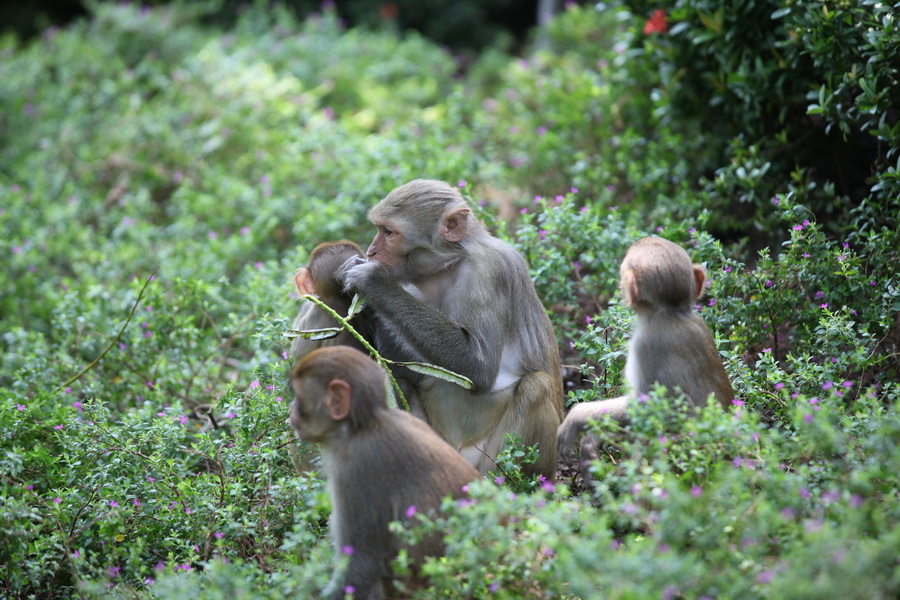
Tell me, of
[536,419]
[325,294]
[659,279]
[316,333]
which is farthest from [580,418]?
[325,294]

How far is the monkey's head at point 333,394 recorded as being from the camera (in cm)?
398

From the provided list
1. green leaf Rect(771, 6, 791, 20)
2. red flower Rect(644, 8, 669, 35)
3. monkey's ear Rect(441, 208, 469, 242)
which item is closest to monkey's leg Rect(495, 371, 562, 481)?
monkey's ear Rect(441, 208, 469, 242)

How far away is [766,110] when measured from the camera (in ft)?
23.5

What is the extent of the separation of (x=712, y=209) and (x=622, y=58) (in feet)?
7.13

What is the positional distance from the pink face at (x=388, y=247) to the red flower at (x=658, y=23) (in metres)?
3.94

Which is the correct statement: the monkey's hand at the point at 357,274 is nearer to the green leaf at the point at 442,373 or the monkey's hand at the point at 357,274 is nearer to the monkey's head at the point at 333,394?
the green leaf at the point at 442,373

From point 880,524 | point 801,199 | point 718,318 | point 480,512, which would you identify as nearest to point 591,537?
point 480,512

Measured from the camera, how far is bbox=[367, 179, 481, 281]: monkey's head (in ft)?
16.9

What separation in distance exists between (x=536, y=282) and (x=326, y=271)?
1.65 meters

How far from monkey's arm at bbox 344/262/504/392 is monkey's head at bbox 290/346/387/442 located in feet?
2.98

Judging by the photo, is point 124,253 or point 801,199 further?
point 124,253

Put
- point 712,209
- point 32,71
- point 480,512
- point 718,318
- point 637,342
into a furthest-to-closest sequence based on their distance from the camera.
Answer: point 32,71
point 712,209
point 718,318
point 637,342
point 480,512

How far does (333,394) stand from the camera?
13.1 ft

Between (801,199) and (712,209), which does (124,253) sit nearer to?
(712,209)
